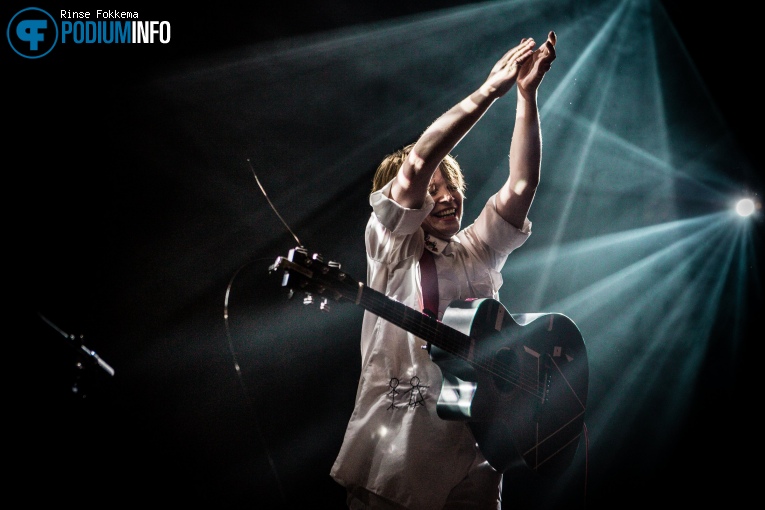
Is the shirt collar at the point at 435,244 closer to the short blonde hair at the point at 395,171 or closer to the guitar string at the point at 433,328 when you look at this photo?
Result: the short blonde hair at the point at 395,171

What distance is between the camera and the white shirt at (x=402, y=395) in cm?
171

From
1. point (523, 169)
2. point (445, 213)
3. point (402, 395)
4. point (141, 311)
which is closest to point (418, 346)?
point (402, 395)

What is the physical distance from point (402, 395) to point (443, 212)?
71 cm

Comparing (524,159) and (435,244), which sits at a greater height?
(524,159)

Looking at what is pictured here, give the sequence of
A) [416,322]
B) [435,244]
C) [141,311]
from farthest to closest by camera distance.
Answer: [141,311] < [435,244] < [416,322]

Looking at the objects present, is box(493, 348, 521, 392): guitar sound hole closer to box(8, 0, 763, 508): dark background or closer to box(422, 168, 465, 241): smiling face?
box(422, 168, 465, 241): smiling face

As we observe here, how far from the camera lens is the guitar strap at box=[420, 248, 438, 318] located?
1882mm

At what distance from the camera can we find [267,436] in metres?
2.80

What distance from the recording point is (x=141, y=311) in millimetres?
2549

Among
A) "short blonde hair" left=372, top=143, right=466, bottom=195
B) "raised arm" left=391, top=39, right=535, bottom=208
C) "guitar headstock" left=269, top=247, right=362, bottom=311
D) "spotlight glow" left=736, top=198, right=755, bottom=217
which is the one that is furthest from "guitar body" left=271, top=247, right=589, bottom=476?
"spotlight glow" left=736, top=198, right=755, bottom=217

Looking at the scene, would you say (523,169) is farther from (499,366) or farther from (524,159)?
(499,366)

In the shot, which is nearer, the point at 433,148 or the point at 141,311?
the point at 433,148

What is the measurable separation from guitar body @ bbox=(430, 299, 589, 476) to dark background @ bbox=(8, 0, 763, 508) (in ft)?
1.29

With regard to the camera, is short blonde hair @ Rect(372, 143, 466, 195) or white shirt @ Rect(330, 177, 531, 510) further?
short blonde hair @ Rect(372, 143, 466, 195)
